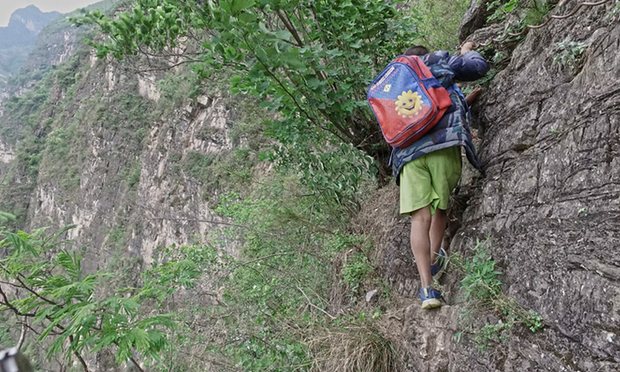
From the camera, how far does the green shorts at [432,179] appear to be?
8.90 ft

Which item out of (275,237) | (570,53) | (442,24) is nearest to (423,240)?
(570,53)

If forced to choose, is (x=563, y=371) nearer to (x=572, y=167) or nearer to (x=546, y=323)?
(x=546, y=323)

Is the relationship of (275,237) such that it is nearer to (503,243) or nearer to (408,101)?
(408,101)

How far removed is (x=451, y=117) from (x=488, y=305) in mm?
994

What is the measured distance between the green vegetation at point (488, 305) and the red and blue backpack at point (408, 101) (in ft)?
2.26

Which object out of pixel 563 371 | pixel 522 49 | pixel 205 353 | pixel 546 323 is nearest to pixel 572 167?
pixel 546 323

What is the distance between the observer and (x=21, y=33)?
15588 cm

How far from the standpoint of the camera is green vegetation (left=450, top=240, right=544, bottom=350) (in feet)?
7.00

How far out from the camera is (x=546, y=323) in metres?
2.00

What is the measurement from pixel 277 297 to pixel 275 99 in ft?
6.46

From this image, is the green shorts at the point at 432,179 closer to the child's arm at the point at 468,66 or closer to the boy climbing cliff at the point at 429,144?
the boy climbing cliff at the point at 429,144

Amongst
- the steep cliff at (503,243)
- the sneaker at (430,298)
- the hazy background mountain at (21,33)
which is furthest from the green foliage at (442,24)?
the hazy background mountain at (21,33)

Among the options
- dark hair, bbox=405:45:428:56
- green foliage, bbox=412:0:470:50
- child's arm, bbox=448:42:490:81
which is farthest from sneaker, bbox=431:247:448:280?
green foliage, bbox=412:0:470:50

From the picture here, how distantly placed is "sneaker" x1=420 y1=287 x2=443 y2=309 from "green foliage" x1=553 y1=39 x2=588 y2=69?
1.35m
